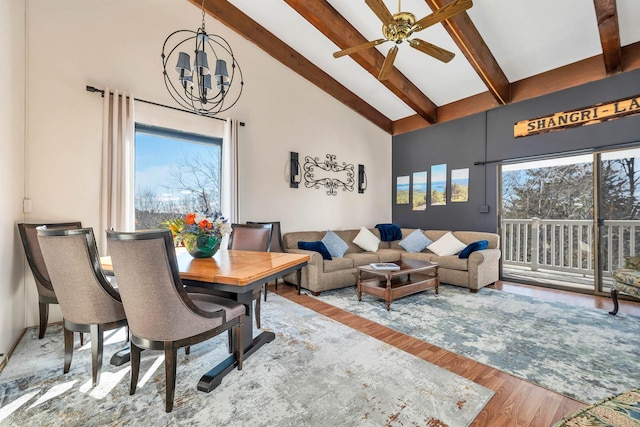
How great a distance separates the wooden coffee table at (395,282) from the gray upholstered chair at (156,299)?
2139 mm

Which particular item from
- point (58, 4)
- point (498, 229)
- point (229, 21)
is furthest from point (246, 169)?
point (498, 229)

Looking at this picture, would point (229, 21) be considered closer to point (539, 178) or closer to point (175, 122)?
point (175, 122)

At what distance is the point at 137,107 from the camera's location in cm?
333

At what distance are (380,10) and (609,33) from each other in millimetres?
2848

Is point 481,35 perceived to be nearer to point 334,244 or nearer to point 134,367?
point 334,244

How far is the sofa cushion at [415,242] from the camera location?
17.1 ft

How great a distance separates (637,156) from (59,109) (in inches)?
271

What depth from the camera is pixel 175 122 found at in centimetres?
362

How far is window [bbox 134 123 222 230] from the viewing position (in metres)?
3.54

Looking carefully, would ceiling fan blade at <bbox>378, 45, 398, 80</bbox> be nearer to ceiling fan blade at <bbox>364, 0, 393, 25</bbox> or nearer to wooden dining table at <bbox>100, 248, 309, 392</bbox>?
ceiling fan blade at <bbox>364, 0, 393, 25</bbox>

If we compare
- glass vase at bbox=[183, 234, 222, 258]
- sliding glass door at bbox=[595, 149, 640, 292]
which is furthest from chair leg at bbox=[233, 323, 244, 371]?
sliding glass door at bbox=[595, 149, 640, 292]

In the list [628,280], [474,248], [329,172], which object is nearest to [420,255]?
[474,248]

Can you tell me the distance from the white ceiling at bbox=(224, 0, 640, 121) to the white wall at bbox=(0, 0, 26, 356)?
251 centimetres

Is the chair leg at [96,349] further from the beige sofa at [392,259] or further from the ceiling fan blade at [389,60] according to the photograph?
the ceiling fan blade at [389,60]
